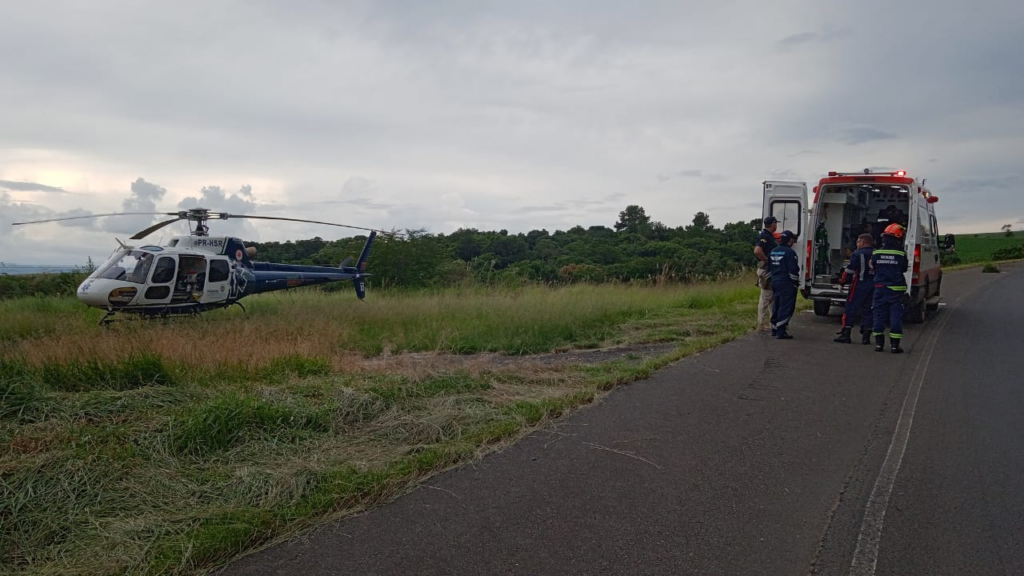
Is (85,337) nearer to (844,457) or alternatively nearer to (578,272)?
(844,457)

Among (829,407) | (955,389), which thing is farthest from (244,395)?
(955,389)

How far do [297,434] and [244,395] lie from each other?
1.29 meters

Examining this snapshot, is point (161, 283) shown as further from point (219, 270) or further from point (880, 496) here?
point (880, 496)

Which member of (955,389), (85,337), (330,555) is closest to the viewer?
(330,555)

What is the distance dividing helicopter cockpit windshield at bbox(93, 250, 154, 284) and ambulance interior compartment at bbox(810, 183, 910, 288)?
43.6 feet

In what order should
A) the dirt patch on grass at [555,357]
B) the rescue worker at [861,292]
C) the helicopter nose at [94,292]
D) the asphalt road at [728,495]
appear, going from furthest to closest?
the helicopter nose at [94,292]
the rescue worker at [861,292]
the dirt patch on grass at [555,357]
the asphalt road at [728,495]

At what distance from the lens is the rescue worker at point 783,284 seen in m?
11.2

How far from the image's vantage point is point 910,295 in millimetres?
11969

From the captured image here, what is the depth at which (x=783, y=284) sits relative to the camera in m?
11.2

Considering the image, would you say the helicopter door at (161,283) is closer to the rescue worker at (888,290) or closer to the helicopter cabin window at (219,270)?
the helicopter cabin window at (219,270)

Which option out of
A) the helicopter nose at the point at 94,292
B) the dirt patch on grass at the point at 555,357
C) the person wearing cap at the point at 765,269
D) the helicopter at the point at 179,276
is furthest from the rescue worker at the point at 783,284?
the helicopter nose at the point at 94,292

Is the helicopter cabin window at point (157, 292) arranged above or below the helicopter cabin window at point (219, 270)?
below

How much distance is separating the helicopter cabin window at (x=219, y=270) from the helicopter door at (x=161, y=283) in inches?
36.3

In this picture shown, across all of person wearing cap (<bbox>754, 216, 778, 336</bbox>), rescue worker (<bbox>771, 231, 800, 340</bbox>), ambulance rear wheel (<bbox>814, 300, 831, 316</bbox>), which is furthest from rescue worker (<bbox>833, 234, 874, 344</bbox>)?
ambulance rear wheel (<bbox>814, 300, 831, 316</bbox>)
